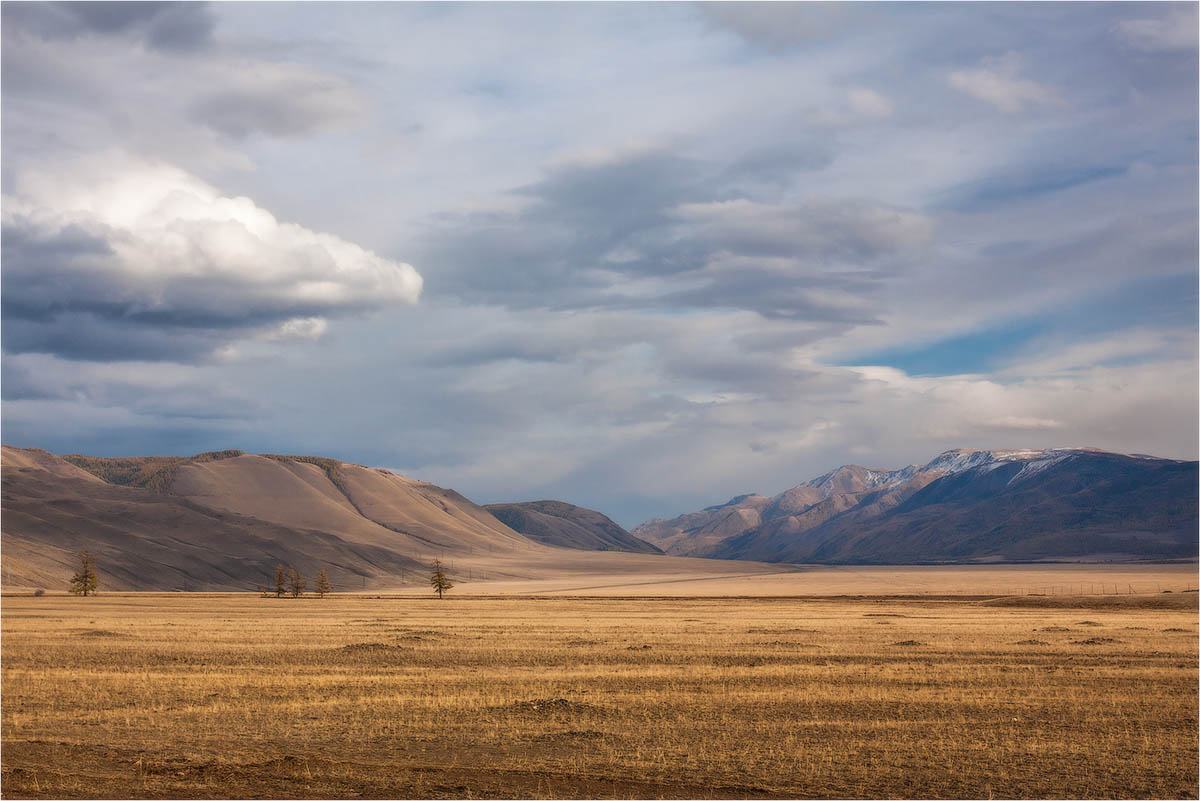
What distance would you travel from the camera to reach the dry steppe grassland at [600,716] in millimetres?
21812

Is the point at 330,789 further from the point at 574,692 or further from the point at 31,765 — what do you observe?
the point at 574,692

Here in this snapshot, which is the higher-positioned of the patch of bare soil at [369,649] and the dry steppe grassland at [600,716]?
the dry steppe grassland at [600,716]

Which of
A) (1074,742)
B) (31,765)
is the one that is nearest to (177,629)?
(31,765)

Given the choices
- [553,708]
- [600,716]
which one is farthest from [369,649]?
[600,716]

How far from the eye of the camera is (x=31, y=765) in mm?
22750

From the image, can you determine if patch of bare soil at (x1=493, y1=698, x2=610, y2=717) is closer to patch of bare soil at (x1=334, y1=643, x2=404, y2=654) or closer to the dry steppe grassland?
the dry steppe grassland

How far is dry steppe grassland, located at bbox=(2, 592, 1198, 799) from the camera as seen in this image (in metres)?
21.8

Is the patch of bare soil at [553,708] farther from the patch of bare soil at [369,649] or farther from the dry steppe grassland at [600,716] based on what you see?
the patch of bare soil at [369,649]

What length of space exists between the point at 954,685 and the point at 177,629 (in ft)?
163

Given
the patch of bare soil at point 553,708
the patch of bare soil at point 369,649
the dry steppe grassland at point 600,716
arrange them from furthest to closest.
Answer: the patch of bare soil at point 369,649 → the patch of bare soil at point 553,708 → the dry steppe grassland at point 600,716

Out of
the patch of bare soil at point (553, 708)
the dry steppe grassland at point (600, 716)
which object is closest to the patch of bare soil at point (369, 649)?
the dry steppe grassland at point (600, 716)

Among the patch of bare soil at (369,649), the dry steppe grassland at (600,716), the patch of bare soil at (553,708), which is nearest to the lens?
the dry steppe grassland at (600,716)

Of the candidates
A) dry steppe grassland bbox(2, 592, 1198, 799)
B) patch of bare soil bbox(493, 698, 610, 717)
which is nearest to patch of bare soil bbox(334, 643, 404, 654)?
dry steppe grassland bbox(2, 592, 1198, 799)

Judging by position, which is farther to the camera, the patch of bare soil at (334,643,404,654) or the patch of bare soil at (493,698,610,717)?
the patch of bare soil at (334,643,404,654)
